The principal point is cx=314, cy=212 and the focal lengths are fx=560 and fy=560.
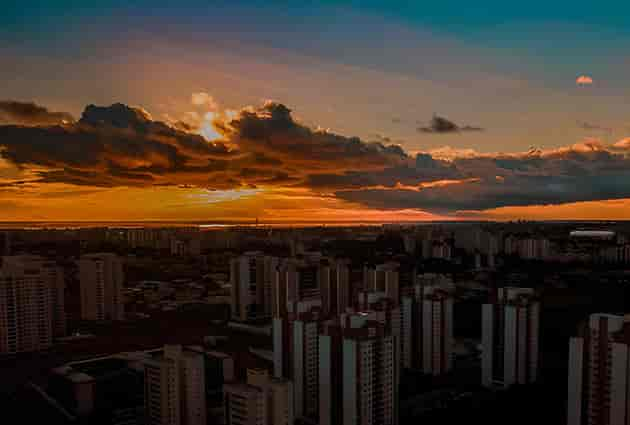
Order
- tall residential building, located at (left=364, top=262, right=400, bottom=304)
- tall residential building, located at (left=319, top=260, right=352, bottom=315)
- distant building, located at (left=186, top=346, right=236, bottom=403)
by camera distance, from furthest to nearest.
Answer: tall residential building, located at (left=319, top=260, right=352, bottom=315) → tall residential building, located at (left=364, top=262, right=400, bottom=304) → distant building, located at (left=186, top=346, right=236, bottom=403)

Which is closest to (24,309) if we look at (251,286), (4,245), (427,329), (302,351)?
(251,286)

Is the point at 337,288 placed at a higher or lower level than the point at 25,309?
higher

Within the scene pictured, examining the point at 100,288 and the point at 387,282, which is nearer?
the point at 387,282

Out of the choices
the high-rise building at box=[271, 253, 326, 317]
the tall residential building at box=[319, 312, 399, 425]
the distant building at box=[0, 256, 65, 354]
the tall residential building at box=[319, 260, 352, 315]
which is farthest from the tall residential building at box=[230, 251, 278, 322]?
the tall residential building at box=[319, 312, 399, 425]

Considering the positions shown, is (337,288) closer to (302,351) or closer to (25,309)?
(302,351)

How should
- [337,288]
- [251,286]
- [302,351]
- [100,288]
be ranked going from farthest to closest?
[251,286], [100,288], [337,288], [302,351]

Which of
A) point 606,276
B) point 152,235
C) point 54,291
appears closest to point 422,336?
point 54,291

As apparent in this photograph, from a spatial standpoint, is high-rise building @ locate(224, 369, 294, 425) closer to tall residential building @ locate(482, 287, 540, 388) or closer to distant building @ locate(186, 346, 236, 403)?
distant building @ locate(186, 346, 236, 403)
